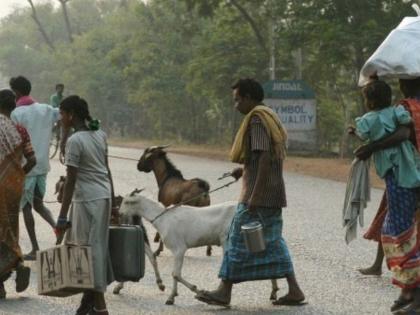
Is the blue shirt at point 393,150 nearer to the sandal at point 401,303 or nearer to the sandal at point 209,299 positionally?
the sandal at point 401,303

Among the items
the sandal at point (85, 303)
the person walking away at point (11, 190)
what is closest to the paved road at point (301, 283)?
the person walking away at point (11, 190)

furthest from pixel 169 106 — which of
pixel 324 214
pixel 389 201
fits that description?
pixel 389 201

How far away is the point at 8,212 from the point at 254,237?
2192 mm

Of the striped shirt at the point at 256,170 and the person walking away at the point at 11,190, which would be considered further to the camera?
the person walking away at the point at 11,190

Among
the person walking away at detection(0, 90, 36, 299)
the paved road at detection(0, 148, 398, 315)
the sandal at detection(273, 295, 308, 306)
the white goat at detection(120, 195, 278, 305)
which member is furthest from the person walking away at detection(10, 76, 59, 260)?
the sandal at detection(273, 295, 308, 306)

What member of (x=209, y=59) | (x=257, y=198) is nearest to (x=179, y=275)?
(x=257, y=198)

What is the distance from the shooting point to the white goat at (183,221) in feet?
29.2

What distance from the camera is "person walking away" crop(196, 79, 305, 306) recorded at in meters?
7.93

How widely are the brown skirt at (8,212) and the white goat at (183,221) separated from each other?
93cm

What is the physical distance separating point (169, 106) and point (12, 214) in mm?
46434

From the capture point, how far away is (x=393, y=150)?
7.60 meters

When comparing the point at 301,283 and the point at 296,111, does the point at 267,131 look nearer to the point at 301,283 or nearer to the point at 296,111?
the point at 301,283

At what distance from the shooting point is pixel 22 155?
8.85 m

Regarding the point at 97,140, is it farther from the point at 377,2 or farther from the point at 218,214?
the point at 377,2
